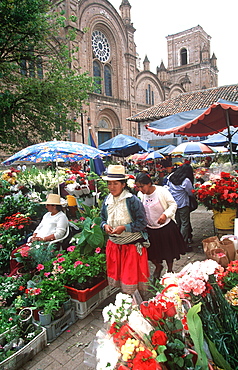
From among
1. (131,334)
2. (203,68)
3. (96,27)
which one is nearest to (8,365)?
(131,334)

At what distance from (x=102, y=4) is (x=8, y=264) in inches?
1152

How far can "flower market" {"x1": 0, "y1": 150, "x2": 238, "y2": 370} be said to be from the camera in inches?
47.7

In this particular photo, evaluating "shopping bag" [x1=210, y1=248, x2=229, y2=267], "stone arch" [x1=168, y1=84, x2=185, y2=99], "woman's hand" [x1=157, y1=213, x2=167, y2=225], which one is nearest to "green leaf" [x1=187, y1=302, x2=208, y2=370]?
"shopping bag" [x1=210, y1=248, x2=229, y2=267]

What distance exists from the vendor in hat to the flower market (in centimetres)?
36

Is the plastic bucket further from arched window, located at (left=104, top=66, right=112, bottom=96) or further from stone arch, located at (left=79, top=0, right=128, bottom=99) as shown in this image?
arched window, located at (left=104, top=66, right=112, bottom=96)

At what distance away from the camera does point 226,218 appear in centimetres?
420

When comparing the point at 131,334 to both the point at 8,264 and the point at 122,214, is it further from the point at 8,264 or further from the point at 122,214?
the point at 8,264

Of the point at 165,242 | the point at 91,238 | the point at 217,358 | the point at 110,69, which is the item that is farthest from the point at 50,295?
the point at 110,69

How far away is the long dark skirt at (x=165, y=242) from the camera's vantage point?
335cm

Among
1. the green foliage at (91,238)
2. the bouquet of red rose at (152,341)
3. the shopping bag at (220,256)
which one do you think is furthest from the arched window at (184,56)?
the bouquet of red rose at (152,341)

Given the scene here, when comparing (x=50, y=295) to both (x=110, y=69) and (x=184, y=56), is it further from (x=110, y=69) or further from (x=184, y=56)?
(x=184, y=56)

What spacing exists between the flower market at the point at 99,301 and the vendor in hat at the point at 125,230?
359 mm

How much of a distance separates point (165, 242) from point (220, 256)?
1.37 m

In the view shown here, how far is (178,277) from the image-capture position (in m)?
1.65
